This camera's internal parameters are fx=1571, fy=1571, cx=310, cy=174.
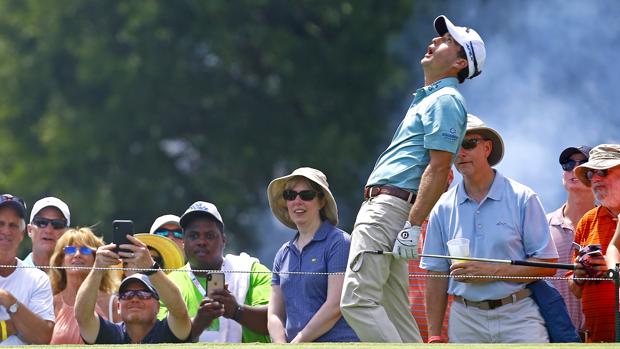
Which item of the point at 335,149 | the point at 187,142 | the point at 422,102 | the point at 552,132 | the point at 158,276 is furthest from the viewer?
the point at 187,142

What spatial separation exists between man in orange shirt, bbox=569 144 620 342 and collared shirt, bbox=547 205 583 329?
28cm

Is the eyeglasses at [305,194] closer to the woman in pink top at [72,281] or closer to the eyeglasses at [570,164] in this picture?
the woman in pink top at [72,281]

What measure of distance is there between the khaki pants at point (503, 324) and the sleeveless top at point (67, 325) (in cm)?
224

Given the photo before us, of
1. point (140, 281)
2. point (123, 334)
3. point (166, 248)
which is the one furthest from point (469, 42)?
point (166, 248)

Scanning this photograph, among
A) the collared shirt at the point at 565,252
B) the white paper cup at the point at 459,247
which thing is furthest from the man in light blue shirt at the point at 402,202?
the collared shirt at the point at 565,252

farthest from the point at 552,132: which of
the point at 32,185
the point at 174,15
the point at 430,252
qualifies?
the point at 430,252

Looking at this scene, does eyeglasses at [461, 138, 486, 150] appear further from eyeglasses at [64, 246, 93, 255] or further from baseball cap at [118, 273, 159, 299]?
eyeglasses at [64, 246, 93, 255]

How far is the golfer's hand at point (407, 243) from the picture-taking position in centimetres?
727

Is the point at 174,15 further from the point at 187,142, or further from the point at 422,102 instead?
the point at 422,102

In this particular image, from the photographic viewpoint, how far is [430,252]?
809 centimetres

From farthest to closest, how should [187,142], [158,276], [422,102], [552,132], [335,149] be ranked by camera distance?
[187,142], [335,149], [552,132], [158,276], [422,102]

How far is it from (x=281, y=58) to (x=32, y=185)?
3956 millimetres

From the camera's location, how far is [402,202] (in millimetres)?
7500

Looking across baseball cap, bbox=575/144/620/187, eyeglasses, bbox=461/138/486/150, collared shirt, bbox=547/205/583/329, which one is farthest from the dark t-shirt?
baseball cap, bbox=575/144/620/187
